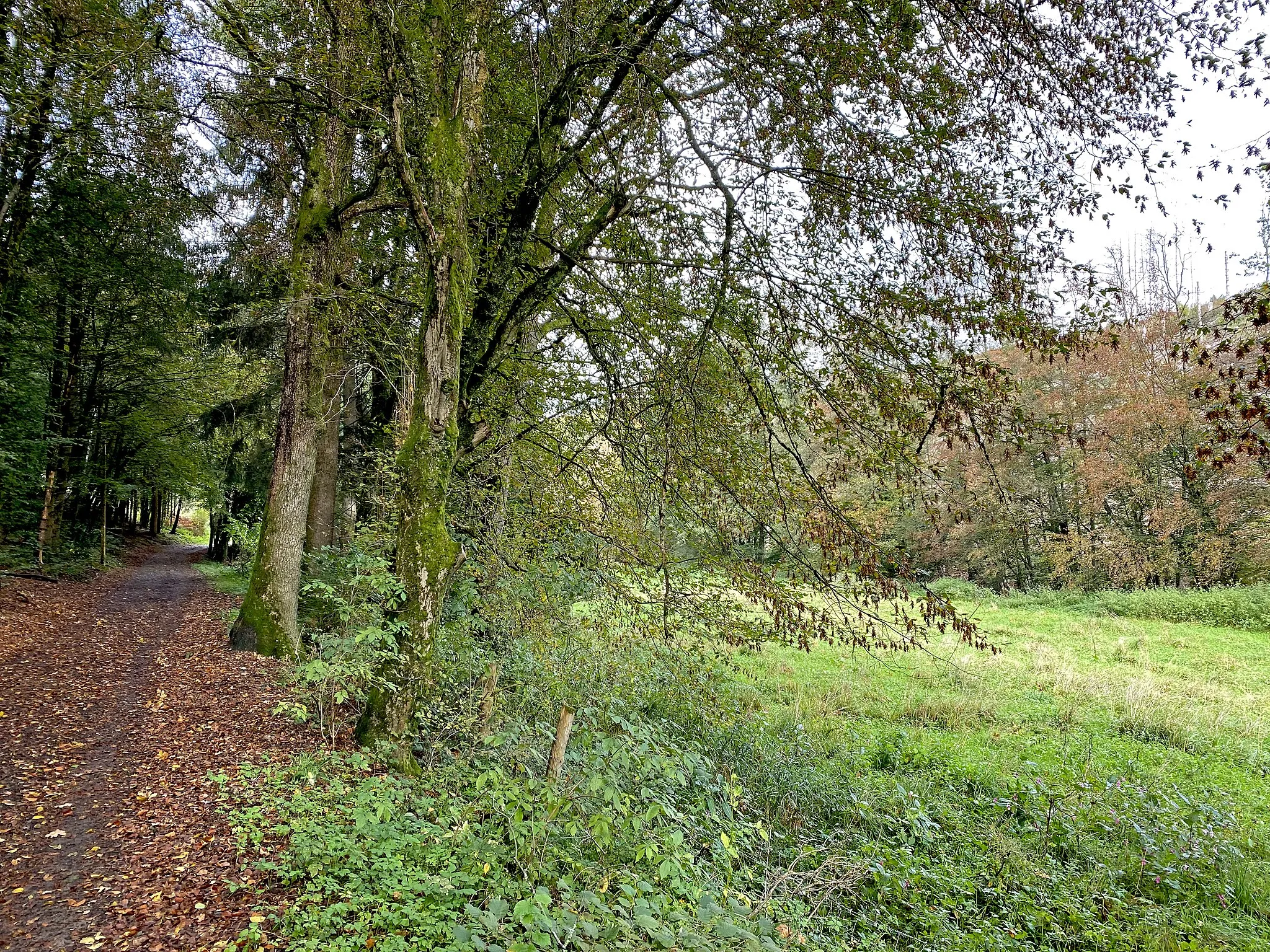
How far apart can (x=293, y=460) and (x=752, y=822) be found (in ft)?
25.2

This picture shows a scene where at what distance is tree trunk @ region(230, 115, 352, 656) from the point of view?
8203mm

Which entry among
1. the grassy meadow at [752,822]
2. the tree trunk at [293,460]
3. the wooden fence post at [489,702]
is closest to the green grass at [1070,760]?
the grassy meadow at [752,822]

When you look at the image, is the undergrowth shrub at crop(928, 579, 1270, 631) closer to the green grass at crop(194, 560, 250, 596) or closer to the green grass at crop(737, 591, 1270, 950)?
the green grass at crop(737, 591, 1270, 950)

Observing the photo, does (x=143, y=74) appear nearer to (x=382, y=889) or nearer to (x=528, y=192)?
(x=528, y=192)

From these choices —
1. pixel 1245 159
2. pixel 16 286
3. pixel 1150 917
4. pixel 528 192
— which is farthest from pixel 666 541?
pixel 16 286

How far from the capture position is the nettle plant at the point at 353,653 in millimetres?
4625

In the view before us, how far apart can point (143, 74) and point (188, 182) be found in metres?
4.01

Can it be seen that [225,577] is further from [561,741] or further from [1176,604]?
[1176,604]

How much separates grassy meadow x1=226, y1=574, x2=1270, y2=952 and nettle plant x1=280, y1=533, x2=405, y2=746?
0.66 m

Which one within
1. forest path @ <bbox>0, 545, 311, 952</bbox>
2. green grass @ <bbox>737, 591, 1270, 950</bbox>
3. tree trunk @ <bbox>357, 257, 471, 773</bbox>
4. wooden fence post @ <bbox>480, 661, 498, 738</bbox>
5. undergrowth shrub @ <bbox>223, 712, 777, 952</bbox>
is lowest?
green grass @ <bbox>737, 591, 1270, 950</bbox>

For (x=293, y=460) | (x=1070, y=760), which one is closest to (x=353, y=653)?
(x=293, y=460)

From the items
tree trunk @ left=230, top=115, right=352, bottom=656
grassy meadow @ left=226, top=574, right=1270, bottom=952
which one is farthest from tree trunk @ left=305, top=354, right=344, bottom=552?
grassy meadow @ left=226, top=574, right=1270, bottom=952

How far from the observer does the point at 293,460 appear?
836 cm

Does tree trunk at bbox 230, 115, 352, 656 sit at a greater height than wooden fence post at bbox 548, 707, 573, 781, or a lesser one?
greater
